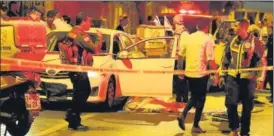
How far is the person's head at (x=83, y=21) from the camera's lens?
375 cm

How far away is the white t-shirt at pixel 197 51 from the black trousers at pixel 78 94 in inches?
31.8

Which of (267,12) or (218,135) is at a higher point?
(267,12)

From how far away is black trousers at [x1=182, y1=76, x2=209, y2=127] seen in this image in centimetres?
383

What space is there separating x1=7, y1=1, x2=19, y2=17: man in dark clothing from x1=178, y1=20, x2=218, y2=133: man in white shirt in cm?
133

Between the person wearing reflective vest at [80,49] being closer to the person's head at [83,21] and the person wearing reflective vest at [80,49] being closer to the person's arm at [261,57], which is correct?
the person's head at [83,21]

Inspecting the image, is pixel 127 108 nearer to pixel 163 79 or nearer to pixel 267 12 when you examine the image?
pixel 163 79

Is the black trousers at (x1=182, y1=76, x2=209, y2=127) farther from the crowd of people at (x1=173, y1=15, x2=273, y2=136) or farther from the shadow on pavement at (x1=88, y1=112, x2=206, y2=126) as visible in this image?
the shadow on pavement at (x1=88, y1=112, x2=206, y2=126)

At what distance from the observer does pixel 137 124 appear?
3900 mm

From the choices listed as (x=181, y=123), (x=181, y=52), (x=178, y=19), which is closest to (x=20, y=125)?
(x=181, y=123)

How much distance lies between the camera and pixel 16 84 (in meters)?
3.76

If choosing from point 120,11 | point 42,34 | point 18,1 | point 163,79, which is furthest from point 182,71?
point 18,1

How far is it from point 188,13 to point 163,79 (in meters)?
0.56

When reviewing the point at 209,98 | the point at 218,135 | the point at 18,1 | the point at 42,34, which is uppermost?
the point at 18,1

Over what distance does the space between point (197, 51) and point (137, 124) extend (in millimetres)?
768
